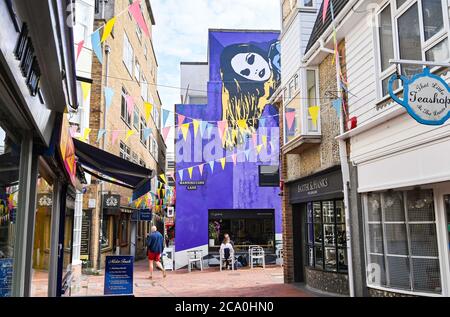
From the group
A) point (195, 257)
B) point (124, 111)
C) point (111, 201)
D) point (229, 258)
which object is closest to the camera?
point (229, 258)

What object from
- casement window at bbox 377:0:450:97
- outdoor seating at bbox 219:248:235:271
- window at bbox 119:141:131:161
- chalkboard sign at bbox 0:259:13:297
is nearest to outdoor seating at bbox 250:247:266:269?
outdoor seating at bbox 219:248:235:271

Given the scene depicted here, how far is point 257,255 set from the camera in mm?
16562

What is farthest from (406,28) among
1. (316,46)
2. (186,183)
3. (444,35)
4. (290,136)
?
(186,183)

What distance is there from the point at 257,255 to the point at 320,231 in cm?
726

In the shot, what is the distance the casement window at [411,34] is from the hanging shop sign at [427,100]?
1.41 meters

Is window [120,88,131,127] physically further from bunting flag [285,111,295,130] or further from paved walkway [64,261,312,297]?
bunting flag [285,111,295,130]

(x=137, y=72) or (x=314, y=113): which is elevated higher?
(x=137, y=72)

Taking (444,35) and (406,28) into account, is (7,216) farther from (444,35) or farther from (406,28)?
(406,28)

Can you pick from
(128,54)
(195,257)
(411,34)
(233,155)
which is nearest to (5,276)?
(411,34)

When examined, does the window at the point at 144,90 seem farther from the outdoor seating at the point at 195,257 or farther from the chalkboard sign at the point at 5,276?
the chalkboard sign at the point at 5,276

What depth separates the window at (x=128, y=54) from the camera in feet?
Result: 60.7

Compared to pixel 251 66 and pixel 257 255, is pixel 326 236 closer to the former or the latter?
pixel 257 255

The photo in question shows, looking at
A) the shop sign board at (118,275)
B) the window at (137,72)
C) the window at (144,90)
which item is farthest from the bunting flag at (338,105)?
the window at (144,90)

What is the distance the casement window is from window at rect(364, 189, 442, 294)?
1738 mm
